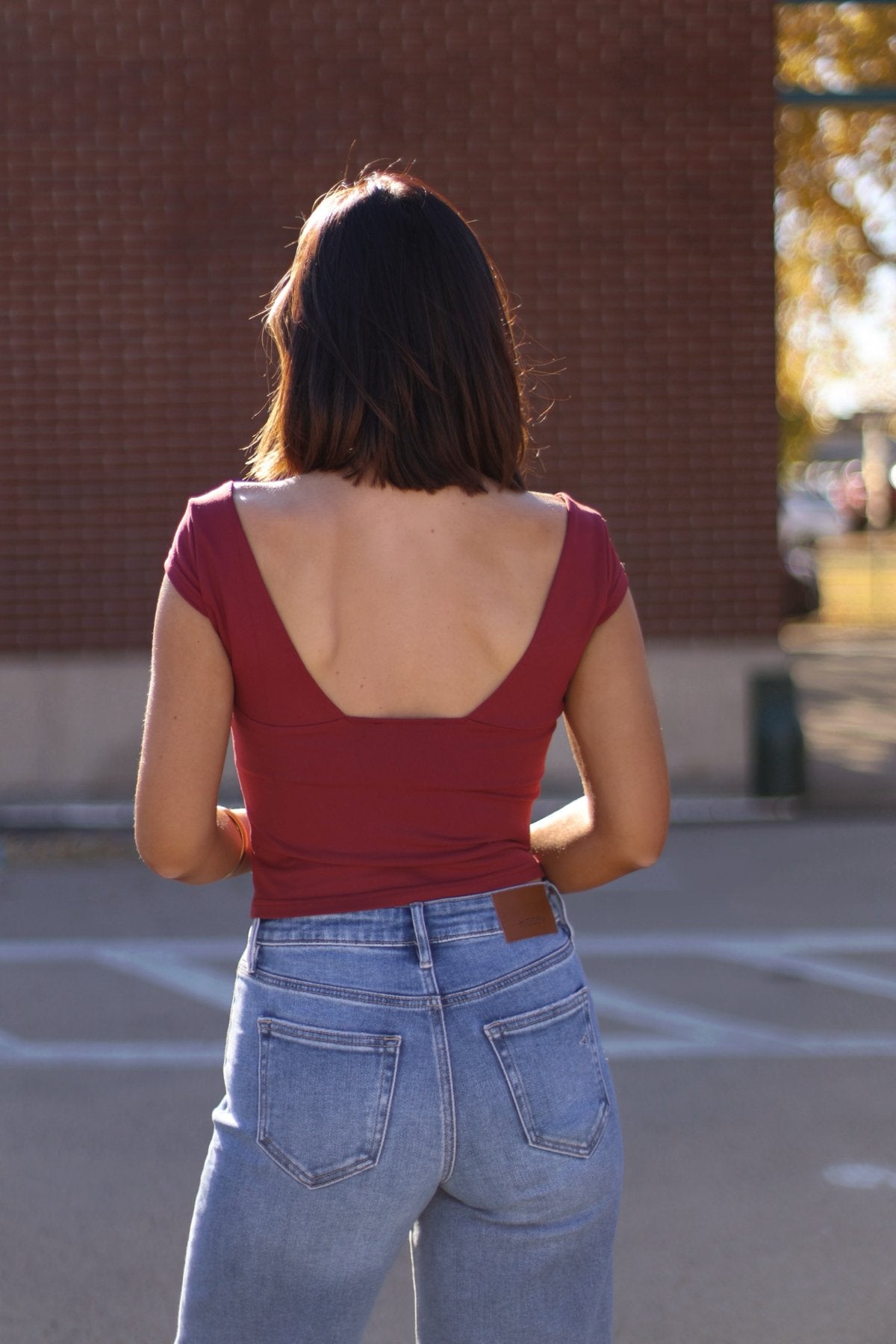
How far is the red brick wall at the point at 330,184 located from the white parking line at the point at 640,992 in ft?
12.5

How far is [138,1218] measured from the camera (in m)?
4.11

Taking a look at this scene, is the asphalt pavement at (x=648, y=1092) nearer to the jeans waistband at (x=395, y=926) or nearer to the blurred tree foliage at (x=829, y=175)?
the jeans waistband at (x=395, y=926)

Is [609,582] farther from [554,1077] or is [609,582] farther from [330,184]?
[330,184]

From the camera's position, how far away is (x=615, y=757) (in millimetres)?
1805

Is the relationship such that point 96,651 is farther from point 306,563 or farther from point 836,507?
point 836,507

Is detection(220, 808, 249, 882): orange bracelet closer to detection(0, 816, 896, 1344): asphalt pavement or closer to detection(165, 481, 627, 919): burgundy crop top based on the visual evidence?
detection(165, 481, 627, 919): burgundy crop top

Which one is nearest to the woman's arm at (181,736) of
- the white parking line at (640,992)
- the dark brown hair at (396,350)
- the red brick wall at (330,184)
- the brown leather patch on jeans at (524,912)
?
the dark brown hair at (396,350)

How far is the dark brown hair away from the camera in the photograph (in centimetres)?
167

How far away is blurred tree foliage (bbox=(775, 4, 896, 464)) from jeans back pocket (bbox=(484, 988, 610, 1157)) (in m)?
12.7

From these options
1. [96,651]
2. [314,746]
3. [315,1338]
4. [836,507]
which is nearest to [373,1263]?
[315,1338]

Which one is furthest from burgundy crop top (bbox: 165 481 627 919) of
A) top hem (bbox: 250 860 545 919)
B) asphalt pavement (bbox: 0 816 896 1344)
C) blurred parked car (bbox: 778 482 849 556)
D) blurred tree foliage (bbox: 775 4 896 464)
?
blurred parked car (bbox: 778 482 849 556)

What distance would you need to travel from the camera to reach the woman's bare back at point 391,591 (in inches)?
65.5

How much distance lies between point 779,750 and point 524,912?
8592mm

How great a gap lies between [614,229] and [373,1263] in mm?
9331
